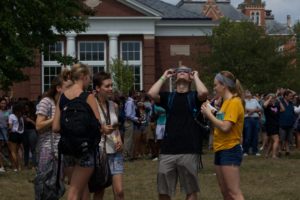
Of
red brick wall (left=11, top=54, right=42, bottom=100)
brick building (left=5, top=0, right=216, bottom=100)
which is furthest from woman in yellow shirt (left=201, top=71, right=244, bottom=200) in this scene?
red brick wall (left=11, top=54, right=42, bottom=100)

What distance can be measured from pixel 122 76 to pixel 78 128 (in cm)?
4119

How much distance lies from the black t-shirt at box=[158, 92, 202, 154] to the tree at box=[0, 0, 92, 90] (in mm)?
18166

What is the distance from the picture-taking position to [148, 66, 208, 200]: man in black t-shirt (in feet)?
28.7

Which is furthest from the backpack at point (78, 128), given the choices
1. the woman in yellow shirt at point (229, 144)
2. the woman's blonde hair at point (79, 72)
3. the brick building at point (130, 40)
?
the brick building at point (130, 40)

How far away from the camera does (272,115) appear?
21.3m

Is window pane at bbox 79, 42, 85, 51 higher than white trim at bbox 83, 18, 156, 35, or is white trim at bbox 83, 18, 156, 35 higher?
white trim at bbox 83, 18, 156, 35

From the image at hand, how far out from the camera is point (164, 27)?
56.2 m

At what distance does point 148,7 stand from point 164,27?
98.6 inches

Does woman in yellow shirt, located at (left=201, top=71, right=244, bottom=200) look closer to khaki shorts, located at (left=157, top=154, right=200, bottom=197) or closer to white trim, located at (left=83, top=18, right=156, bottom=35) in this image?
khaki shorts, located at (left=157, top=154, right=200, bottom=197)

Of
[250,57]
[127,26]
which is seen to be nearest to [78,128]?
[250,57]

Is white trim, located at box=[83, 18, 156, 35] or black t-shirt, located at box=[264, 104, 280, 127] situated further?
white trim, located at box=[83, 18, 156, 35]

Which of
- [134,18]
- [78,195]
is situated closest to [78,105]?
[78,195]

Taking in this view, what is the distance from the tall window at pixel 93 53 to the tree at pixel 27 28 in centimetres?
2478

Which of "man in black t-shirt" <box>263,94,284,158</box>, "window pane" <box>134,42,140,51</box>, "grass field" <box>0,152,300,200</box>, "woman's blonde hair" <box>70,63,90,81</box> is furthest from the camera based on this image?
"window pane" <box>134,42,140,51</box>
